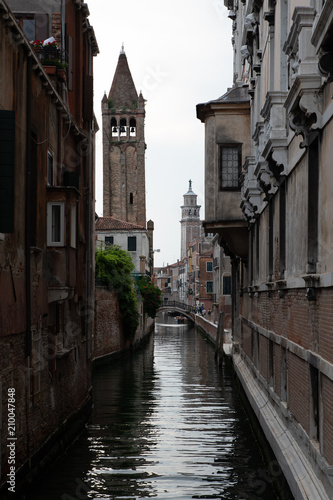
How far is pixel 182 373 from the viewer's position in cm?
2680

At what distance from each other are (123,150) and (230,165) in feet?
163

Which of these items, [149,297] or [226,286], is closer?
[226,286]

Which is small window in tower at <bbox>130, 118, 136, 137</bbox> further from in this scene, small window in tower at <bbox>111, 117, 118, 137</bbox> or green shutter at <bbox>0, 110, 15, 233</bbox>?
green shutter at <bbox>0, 110, 15, 233</bbox>

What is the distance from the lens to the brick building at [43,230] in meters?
8.33

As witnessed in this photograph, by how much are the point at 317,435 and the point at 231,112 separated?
11.5m

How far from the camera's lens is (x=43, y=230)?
10773 millimetres

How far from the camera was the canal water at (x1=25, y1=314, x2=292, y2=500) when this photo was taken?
987 cm

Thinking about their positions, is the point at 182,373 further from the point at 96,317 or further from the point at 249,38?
the point at 249,38

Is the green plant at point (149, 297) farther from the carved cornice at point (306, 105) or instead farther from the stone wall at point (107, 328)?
the carved cornice at point (306, 105)

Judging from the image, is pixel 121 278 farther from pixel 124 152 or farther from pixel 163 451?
pixel 124 152

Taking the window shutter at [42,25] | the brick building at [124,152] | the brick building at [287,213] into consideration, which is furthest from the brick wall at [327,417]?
the brick building at [124,152]

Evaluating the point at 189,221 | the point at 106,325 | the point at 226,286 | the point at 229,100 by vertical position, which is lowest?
the point at 106,325

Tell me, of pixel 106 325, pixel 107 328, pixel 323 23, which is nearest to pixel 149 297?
pixel 107 328

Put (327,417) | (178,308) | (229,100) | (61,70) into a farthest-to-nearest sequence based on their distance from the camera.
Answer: (178,308) → (229,100) → (61,70) → (327,417)
